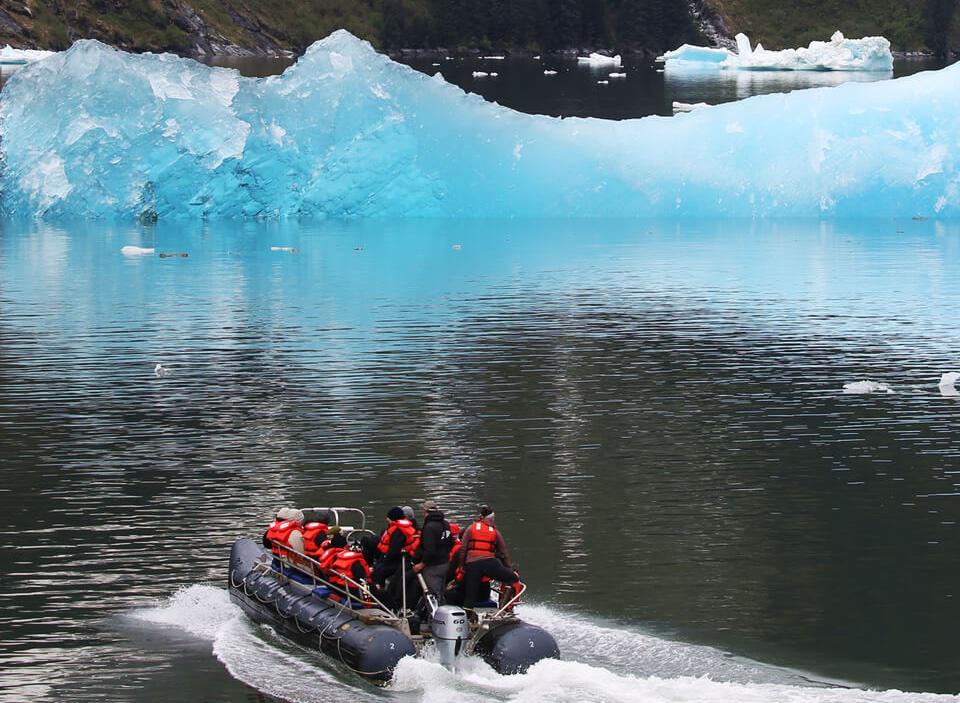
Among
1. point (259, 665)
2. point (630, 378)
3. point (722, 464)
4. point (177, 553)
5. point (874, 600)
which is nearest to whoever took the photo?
point (259, 665)

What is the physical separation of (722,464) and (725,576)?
23.1ft

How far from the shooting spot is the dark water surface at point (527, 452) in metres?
20.1

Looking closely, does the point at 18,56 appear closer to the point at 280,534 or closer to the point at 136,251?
the point at 136,251

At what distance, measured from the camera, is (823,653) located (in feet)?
65.3

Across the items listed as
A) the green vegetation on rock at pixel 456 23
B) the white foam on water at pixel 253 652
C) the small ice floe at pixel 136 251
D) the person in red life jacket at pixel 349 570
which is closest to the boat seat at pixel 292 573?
the person in red life jacket at pixel 349 570

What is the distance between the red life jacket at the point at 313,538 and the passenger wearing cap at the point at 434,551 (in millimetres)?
1733

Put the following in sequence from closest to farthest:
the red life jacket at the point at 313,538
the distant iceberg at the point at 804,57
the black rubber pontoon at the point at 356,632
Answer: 1. the black rubber pontoon at the point at 356,632
2. the red life jacket at the point at 313,538
3. the distant iceberg at the point at 804,57

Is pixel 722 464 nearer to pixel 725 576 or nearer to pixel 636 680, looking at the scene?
pixel 725 576

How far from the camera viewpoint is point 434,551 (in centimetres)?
2053

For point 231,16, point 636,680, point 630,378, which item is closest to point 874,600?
point 636,680

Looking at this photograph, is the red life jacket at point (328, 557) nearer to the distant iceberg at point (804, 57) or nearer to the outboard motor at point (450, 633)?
the outboard motor at point (450, 633)

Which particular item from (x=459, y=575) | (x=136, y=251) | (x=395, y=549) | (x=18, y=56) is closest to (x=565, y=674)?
(x=459, y=575)

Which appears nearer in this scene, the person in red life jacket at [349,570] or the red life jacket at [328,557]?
the person in red life jacket at [349,570]

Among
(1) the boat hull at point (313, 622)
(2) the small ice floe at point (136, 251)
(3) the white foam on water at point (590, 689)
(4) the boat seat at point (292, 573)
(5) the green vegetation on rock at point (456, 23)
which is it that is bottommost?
(3) the white foam on water at point (590, 689)
